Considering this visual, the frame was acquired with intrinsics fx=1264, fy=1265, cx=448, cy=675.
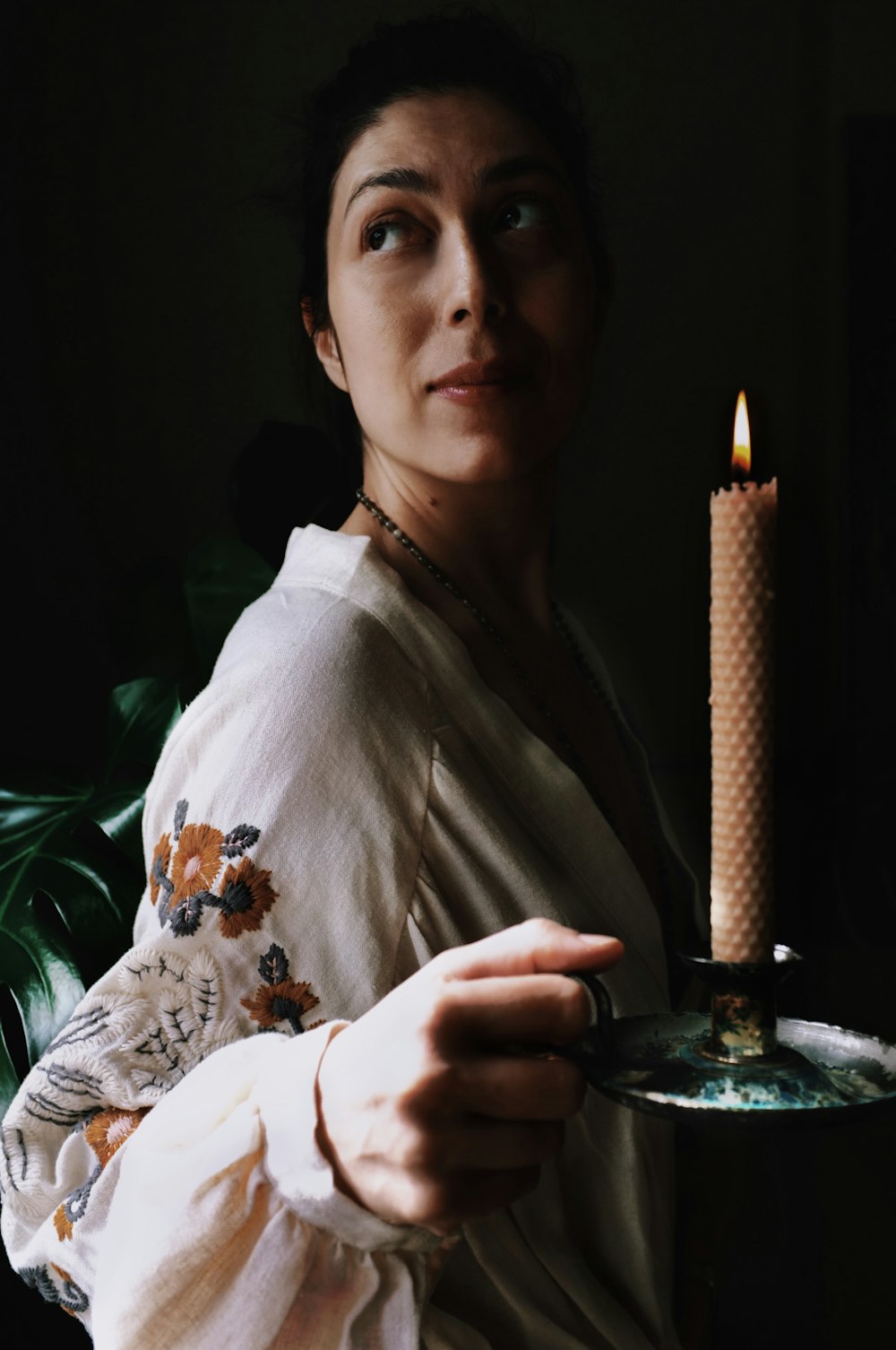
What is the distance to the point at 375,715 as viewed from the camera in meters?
0.66

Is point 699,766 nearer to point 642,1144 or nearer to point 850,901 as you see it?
point 850,901

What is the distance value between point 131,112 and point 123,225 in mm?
120

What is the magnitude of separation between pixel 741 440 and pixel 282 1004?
0.35 meters

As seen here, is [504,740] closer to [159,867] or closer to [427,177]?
[159,867]

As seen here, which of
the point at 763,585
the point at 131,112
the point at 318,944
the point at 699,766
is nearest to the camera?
the point at 763,585

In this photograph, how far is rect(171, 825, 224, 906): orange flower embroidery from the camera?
1.98ft

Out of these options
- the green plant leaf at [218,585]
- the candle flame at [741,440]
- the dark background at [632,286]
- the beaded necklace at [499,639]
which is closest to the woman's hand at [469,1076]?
the candle flame at [741,440]

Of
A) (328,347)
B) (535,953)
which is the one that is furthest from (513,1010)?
(328,347)

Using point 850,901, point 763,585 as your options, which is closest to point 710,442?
point 850,901

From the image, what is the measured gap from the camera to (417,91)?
2.71 feet

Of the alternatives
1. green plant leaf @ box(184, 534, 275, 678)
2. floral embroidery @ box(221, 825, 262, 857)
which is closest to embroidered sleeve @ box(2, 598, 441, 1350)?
floral embroidery @ box(221, 825, 262, 857)

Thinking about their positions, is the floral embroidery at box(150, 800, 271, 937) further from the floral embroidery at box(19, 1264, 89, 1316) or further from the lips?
the lips

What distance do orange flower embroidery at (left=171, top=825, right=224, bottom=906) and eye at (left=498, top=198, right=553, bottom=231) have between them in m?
0.45

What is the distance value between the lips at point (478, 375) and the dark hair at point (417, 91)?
0.51 feet
